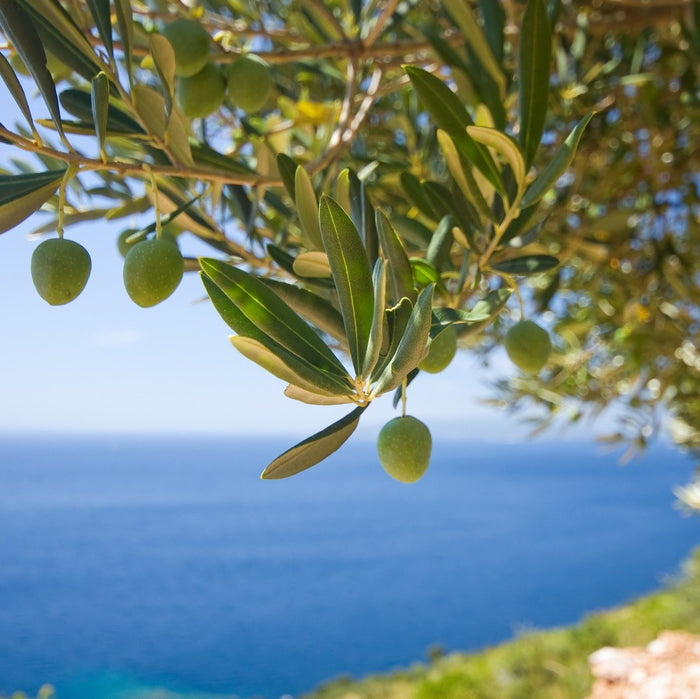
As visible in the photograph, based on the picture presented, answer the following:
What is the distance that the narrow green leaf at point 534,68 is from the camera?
0.64 metres

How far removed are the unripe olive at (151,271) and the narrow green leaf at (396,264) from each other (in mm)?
176

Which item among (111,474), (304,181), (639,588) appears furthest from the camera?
(111,474)

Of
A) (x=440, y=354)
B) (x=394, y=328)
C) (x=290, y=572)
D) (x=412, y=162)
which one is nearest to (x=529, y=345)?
(x=440, y=354)

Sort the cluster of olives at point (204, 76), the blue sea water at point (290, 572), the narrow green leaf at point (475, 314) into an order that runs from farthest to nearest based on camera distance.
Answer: the blue sea water at point (290, 572), the cluster of olives at point (204, 76), the narrow green leaf at point (475, 314)

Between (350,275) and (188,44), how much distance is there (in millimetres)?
379

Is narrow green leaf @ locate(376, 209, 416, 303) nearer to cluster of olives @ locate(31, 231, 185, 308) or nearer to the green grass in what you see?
cluster of olives @ locate(31, 231, 185, 308)

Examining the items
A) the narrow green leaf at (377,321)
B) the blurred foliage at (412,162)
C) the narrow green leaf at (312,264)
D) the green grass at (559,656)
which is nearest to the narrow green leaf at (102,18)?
the blurred foliage at (412,162)

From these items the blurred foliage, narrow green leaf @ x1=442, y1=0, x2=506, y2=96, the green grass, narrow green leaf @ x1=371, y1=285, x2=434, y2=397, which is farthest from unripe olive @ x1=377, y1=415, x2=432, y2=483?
the green grass

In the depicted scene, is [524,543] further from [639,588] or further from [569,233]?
[569,233]

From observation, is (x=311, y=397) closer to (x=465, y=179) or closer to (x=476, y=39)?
(x=465, y=179)

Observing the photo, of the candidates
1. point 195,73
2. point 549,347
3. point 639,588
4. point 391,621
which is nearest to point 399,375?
point 549,347

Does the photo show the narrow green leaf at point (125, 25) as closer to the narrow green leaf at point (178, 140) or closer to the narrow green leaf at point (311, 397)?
the narrow green leaf at point (178, 140)

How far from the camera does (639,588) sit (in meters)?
28.6

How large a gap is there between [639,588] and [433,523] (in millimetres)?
13896
